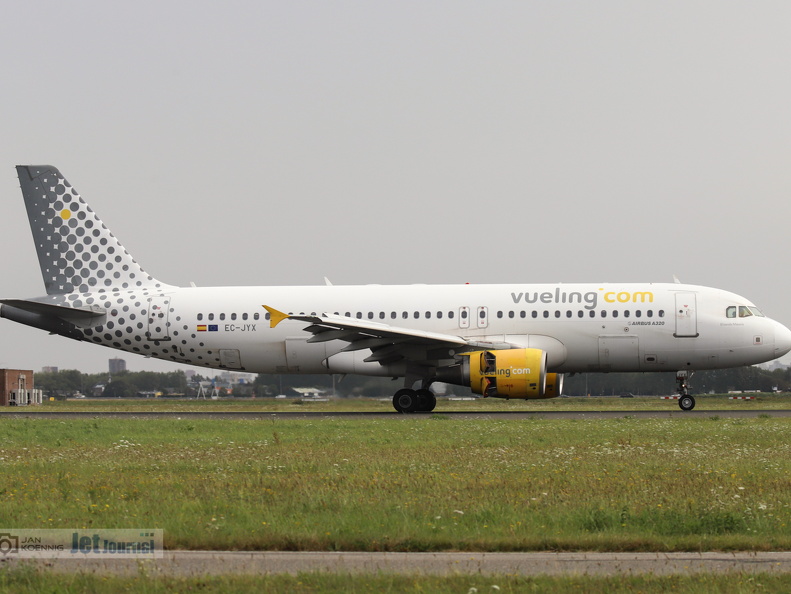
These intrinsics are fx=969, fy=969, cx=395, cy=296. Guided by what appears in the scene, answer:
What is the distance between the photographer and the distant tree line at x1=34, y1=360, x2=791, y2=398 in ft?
114

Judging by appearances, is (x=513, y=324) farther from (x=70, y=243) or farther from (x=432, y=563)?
(x=432, y=563)

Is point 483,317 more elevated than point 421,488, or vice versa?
point 483,317

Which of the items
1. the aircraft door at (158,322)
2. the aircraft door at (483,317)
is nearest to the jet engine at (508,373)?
the aircraft door at (483,317)

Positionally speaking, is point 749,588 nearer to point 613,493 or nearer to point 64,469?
point 613,493

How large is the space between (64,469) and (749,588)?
9937 mm

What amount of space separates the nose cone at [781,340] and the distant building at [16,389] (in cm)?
4067

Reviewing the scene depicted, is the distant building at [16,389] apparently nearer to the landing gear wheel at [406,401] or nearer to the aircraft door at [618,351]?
the landing gear wheel at [406,401]

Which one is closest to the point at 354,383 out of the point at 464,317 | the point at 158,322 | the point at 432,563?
the point at 464,317

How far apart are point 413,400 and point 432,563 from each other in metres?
21.0

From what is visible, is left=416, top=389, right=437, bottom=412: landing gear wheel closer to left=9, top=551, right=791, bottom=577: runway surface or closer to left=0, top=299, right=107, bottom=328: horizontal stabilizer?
left=0, top=299, right=107, bottom=328: horizontal stabilizer

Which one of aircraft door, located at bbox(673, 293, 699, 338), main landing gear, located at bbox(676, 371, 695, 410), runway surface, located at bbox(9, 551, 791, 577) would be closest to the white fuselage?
aircraft door, located at bbox(673, 293, 699, 338)

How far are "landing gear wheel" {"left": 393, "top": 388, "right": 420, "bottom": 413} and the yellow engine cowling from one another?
2729 mm

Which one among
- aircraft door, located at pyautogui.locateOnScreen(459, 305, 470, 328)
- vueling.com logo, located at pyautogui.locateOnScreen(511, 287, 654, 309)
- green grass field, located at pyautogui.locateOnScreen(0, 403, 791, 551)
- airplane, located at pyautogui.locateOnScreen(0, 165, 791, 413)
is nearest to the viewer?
green grass field, located at pyautogui.locateOnScreen(0, 403, 791, 551)

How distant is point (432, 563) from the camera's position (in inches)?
298
